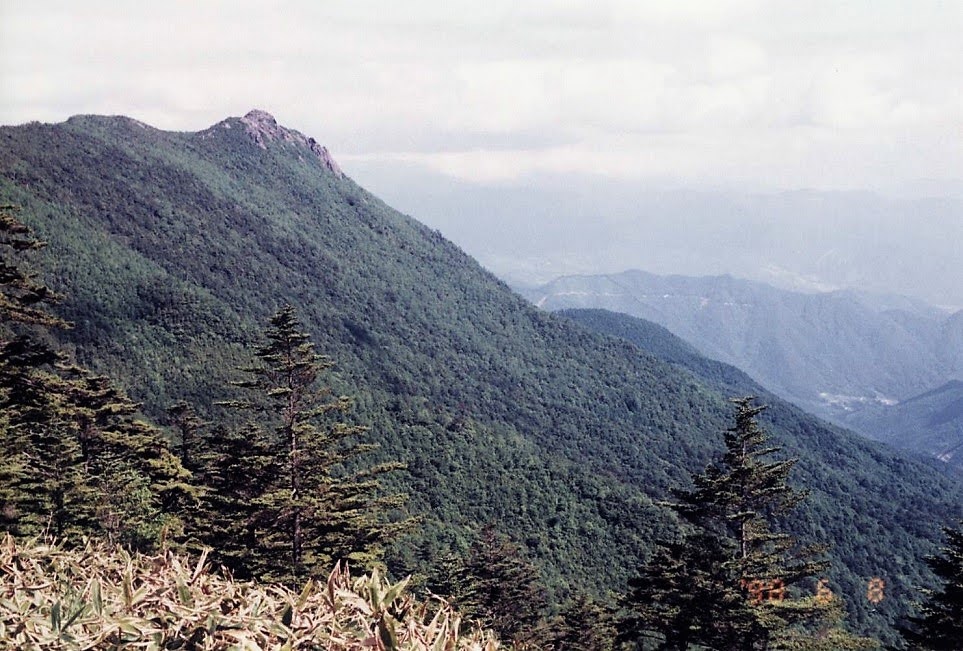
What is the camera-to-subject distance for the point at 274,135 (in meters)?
160

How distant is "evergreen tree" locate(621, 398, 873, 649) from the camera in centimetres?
1315

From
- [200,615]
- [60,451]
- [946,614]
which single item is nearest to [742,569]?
[946,614]

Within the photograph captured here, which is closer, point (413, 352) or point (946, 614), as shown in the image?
point (946, 614)

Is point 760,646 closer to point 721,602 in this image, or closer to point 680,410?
point 721,602

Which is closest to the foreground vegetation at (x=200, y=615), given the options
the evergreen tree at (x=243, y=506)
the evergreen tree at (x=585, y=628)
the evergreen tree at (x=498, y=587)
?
the evergreen tree at (x=243, y=506)

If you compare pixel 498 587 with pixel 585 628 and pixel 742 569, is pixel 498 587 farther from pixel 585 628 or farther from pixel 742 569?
pixel 742 569

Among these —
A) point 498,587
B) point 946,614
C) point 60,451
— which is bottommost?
point 498,587

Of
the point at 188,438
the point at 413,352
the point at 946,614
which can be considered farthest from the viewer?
the point at 413,352

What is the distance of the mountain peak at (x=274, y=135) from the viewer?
156m

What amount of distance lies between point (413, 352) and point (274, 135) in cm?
7629

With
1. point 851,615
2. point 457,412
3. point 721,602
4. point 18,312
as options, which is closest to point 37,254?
point 457,412

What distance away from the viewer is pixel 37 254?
8025 cm

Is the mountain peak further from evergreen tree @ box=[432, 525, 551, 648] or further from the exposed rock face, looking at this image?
evergreen tree @ box=[432, 525, 551, 648]

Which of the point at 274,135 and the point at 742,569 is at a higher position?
the point at 274,135
